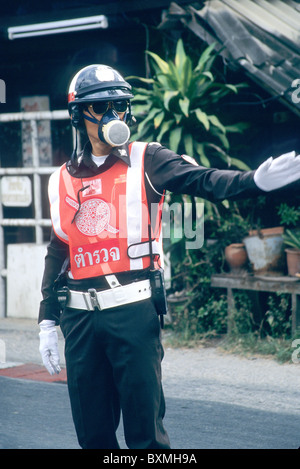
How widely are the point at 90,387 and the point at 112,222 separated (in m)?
0.71

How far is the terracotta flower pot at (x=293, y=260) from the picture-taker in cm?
652

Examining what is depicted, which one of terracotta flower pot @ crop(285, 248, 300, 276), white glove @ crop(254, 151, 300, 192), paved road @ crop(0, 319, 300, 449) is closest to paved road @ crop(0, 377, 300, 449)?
paved road @ crop(0, 319, 300, 449)

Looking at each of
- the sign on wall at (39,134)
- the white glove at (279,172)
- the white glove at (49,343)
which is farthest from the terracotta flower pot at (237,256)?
the white glove at (279,172)

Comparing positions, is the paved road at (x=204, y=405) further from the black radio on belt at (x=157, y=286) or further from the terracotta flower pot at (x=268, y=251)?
the black radio on belt at (x=157, y=286)

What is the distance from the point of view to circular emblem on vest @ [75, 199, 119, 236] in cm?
321

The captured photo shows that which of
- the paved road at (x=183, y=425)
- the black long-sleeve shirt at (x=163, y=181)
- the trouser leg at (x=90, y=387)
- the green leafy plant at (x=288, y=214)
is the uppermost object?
the black long-sleeve shirt at (x=163, y=181)

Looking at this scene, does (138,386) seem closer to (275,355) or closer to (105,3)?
(275,355)

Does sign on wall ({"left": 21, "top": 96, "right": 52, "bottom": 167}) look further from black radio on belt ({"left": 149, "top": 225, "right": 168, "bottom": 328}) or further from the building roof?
black radio on belt ({"left": 149, "top": 225, "right": 168, "bottom": 328})

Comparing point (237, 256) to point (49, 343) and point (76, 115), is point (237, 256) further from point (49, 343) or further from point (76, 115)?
point (76, 115)

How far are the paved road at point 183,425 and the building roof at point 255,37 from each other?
2.81 m

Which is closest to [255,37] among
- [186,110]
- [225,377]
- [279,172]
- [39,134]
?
[186,110]

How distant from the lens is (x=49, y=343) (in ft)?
11.7

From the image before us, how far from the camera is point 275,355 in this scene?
6359mm
